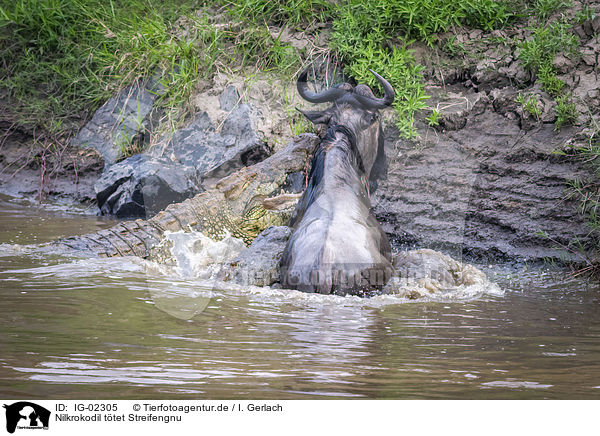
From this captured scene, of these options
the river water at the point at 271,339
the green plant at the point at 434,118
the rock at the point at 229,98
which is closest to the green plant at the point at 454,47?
the green plant at the point at 434,118

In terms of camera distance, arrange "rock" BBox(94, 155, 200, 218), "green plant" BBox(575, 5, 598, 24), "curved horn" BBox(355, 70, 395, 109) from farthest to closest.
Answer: "rock" BBox(94, 155, 200, 218), "green plant" BBox(575, 5, 598, 24), "curved horn" BBox(355, 70, 395, 109)

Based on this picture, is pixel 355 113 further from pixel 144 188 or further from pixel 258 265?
pixel 144 188

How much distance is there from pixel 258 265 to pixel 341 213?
2.27ft

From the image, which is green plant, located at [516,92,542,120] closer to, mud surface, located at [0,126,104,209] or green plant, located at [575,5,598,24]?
green plant, located at [575,5,598,24]

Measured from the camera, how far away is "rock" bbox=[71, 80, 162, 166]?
8109mm

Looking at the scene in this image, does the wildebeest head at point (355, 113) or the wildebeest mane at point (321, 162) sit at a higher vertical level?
the wildebeest head at point (355, 113)

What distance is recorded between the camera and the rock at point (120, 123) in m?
8.11

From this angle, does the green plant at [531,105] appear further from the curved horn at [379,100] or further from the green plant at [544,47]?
the curved horn at [379,100]

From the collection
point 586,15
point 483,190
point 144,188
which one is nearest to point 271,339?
point 483,190

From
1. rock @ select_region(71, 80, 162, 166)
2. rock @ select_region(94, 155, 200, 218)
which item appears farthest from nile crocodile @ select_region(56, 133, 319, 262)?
rock @ select_region(71, 80, 162, 166)

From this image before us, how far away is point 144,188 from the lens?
23.4 feet

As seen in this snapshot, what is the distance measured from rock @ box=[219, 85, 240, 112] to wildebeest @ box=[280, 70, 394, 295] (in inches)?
81.6

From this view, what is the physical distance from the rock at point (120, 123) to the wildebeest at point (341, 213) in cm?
295

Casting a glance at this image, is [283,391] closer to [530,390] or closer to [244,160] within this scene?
[530,390]
